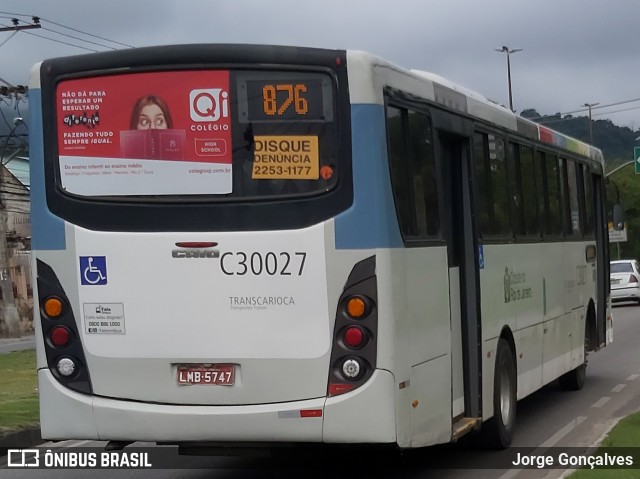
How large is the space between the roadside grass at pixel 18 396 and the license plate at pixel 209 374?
4.26 meters

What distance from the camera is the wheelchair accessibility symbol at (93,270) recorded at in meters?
8.64

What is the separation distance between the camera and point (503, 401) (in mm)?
11844

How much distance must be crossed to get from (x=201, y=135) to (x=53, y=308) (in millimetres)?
1669

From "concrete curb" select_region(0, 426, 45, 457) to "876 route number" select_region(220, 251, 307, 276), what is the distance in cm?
460

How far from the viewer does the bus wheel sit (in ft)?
37.4

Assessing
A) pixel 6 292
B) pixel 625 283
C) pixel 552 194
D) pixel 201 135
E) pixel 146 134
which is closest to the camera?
pixel 201 135

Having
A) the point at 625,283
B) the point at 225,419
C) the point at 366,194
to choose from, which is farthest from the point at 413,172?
the point at 625,283

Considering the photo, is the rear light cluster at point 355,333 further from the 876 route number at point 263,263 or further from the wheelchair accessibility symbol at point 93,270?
the wheelchair accessibility symbol at point 93,270

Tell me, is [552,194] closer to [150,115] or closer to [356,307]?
[356,307]

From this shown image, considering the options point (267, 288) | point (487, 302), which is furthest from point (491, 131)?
point (267, 288)

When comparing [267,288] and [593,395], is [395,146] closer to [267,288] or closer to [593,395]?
[267,288]

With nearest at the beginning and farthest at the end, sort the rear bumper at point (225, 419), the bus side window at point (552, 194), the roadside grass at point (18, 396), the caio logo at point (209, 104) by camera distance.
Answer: the rear bumper at point (225, 419) < the caio logo at point (209, 104) < the roadside grass at point (18, 396) < the bus side window at point (552, 194)

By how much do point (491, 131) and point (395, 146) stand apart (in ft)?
10.5

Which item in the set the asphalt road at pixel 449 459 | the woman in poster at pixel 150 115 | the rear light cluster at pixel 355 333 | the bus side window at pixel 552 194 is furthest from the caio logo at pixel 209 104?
the bus side window at pixel 552 194
